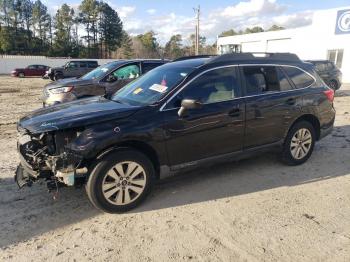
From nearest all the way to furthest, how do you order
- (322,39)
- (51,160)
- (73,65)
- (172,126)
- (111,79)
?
(51,160)
(172,126)
(111,79)
(73,65)
(322,39)

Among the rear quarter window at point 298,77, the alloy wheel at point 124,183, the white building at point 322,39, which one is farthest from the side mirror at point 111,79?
the white building at point 322,39

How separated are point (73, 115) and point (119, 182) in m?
0.98

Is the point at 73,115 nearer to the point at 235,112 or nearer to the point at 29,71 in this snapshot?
the point at 235,112

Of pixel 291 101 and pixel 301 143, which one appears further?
pixel 301 143

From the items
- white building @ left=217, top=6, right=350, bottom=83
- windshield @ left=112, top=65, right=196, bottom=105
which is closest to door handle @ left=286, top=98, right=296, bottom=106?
windshield @ left=112, top=65, right=196, bottom=105

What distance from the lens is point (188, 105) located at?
416 centimetres

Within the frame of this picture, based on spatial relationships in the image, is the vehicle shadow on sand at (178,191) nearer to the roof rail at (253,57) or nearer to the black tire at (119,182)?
the black tire at (119,182)

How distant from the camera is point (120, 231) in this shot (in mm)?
3715

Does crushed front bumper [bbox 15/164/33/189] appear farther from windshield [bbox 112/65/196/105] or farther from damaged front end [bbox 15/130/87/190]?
windshield [bbox 112/65/196/105]

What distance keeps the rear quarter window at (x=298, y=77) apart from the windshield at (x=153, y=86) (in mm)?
1855

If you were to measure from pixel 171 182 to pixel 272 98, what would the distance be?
2009 millimetres

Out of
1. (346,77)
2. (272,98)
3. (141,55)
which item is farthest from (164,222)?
(141,55)

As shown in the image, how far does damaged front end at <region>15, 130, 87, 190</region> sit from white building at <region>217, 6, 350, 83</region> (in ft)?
88.7

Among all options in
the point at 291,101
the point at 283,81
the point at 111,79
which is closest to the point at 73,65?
the point at 111,79
